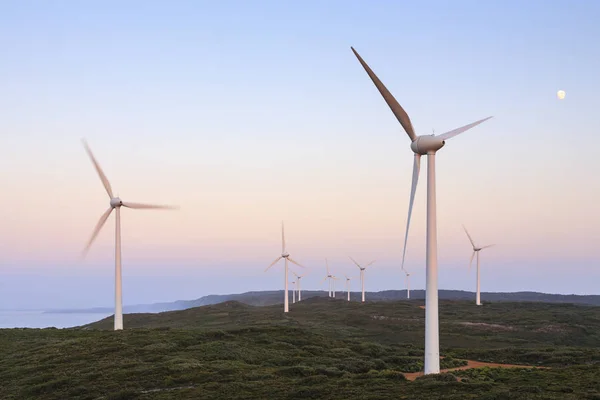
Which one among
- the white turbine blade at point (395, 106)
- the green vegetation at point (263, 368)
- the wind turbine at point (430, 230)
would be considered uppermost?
the white turbine blade at point (395, 106)

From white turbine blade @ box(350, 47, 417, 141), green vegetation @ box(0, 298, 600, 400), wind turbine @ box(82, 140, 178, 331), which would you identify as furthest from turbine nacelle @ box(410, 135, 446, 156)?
wind turbine @ box(82, 140, 178, 331)

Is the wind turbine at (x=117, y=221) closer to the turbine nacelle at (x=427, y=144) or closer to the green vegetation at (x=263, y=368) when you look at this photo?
the green vegetation at (x=263, y=368)

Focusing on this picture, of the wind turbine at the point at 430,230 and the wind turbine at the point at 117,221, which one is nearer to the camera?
the wind turbine at the point at 430,230

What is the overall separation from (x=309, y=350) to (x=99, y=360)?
24200 millimetres

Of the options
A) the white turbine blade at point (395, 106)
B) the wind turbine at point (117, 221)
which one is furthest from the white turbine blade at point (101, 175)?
the white turbine blade at point (395, 106)

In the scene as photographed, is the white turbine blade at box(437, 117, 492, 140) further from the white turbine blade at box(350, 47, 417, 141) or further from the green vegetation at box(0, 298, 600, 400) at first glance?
the green vegetation at box(0, 298, 600, 400)

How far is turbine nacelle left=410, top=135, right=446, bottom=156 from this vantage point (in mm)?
44500

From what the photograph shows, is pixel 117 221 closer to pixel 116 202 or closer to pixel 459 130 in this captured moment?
pixel 116 202

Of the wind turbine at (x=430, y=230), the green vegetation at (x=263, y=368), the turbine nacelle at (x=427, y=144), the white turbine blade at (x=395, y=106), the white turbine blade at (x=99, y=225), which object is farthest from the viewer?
the white turbine blade at (x=99, y=225)

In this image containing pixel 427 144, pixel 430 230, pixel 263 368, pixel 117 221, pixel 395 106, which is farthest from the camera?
pixel 117 221

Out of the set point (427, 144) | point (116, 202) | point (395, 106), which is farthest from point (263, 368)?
point (116, 202)

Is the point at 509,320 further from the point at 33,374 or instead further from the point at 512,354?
the point at 33,374

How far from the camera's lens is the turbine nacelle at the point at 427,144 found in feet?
146

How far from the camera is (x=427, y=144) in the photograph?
4472 cm
